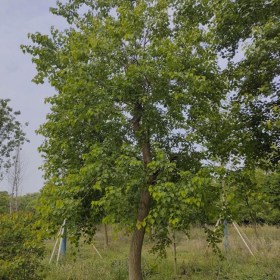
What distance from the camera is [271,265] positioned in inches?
295

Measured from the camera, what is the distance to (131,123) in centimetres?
525

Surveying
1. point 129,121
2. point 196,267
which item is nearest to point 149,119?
point 129,121

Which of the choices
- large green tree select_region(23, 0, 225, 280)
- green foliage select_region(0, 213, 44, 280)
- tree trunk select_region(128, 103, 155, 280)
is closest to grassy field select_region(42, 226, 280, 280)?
green foliage select_region(0, 213, 44, 280)

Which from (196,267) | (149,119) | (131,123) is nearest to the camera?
(149,119)

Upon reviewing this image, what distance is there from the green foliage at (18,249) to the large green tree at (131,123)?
1.15m

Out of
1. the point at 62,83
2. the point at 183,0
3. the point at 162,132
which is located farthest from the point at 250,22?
the point at 62,83

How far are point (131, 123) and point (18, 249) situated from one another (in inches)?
119

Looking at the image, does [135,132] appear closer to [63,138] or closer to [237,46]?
[63,138]

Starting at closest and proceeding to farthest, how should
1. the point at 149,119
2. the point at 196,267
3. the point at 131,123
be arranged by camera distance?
the point at 149,119, the point at 131,123, the point at 196,267

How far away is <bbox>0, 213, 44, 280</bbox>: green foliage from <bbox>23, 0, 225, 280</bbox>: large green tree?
3.77ft

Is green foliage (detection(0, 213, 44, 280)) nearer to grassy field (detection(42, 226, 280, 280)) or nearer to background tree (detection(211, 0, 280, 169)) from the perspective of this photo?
grassy field (detection(42, 226, 280, 280))

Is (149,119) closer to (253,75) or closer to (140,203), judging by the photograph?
(140,203)

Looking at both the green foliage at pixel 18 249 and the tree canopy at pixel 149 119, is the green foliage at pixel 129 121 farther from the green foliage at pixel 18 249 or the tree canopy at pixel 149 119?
the green foliage at pixel 18 249

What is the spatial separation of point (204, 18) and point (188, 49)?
2.03 metres
